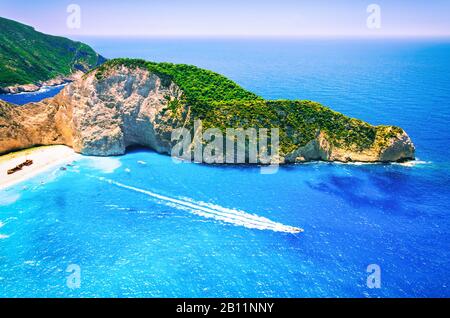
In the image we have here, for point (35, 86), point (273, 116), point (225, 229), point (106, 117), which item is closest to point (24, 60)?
point (35, 86)

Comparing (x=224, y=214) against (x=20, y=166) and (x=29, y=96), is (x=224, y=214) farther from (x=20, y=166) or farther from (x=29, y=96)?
(x=29, y=96)

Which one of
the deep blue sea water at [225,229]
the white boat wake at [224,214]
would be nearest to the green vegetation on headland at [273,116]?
the deep blue sea water at [225,229]

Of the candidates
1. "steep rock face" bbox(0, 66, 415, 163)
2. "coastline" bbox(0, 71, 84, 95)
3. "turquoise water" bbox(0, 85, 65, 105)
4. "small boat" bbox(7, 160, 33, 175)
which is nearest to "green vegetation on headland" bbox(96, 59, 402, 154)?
"steep rock face" bbox(0, 66, 415, 163)

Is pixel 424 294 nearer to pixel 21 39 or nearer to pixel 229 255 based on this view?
pixel 229 255

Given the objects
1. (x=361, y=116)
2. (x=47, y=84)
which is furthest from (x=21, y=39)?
(x=361, y=116)

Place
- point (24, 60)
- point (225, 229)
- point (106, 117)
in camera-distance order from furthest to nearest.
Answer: point (24, 60), point (106, 117), point (225, 229)

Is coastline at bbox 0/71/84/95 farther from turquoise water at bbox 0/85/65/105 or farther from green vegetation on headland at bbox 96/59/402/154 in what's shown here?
green vegetation on headland at bbox 96/59/402/154
